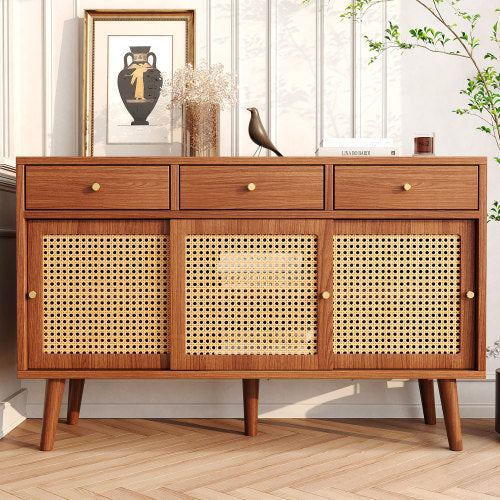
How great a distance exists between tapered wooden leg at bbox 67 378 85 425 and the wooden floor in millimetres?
38

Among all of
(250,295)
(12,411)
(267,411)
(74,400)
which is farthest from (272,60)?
(12,411)

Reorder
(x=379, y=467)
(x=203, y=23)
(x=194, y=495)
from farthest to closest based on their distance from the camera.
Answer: (x=203, y=23) < (x=379, y=467) < (x=194, y=495)

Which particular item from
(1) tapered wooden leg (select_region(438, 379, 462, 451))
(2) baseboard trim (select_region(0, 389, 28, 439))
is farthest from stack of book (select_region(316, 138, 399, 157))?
(2) baseboard trim (select_region(0, 389, 28, 439))

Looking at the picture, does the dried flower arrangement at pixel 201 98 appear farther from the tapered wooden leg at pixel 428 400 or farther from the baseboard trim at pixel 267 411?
the tapered wooden leg at pixel 428 400

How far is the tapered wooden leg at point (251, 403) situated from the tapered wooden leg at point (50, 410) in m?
0.61

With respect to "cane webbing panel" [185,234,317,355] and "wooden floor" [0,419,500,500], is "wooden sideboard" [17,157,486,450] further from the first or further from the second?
"wooden floor" [0,419,500,500]

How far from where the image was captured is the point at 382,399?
7.33 feet

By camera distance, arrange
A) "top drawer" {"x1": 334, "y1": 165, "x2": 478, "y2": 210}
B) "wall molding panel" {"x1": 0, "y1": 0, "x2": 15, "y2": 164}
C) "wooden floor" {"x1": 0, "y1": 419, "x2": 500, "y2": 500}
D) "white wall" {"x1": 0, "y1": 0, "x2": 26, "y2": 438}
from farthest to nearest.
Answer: "wall molding panel" {"x1": 0, "y1": 0, "x2": 15, "y2": 164}, "white wall" {"x1": 0, "y1": 0, "x2": 26, "y2": 438}, "top drawer" {"x1": 334, "y1": 165, "x2": 478, "y2": 210}, "wooden floor" {"x1": 0, "y1": 419, "x2": 500, "y2": 500}

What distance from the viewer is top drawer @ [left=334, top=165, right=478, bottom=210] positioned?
1.76 metres

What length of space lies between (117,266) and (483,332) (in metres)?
1.16

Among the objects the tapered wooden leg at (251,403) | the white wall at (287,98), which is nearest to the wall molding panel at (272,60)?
the white wall at (287,98)

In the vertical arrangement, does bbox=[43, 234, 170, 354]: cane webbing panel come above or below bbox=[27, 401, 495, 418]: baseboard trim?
above

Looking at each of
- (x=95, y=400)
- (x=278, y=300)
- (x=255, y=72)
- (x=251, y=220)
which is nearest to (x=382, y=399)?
(x=278, y=300)

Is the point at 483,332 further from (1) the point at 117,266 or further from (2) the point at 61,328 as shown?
(2) the point at 61,328
